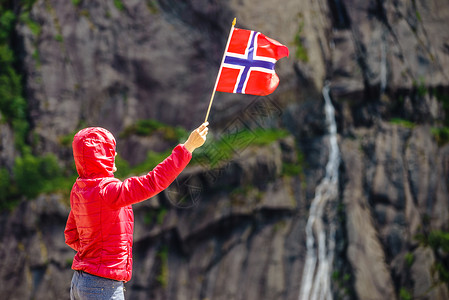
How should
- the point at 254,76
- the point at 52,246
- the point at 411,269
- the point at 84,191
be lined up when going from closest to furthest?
the point at 84,191 → the point at 254,76 → the point at 52,246 → the point at 411,269

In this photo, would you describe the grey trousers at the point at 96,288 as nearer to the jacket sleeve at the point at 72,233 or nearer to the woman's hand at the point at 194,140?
the jacket sleeve at the point at 72,233

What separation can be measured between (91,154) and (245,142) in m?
7.97

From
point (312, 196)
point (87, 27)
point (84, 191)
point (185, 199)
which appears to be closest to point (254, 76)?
point (84, 191)

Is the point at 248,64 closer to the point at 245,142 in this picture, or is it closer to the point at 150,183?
the point at 150,183

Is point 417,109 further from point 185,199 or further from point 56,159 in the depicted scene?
point 56,159

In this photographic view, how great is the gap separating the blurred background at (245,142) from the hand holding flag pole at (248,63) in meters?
6.08

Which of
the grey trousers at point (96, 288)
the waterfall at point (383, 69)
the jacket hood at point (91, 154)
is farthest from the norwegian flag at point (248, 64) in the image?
the waterfall at point (383, 69)

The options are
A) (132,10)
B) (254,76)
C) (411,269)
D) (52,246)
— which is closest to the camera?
(254,76)

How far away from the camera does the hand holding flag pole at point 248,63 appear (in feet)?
13.6

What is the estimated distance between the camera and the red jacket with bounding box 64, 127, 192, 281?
113 inches

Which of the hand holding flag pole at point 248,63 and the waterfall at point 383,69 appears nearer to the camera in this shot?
the hand holding flag pole at point 248,63

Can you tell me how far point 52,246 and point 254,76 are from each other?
7563 millimetres

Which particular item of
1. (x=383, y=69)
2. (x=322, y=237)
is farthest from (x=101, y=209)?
(x=383, y=69)

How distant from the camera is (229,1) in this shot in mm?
11711
